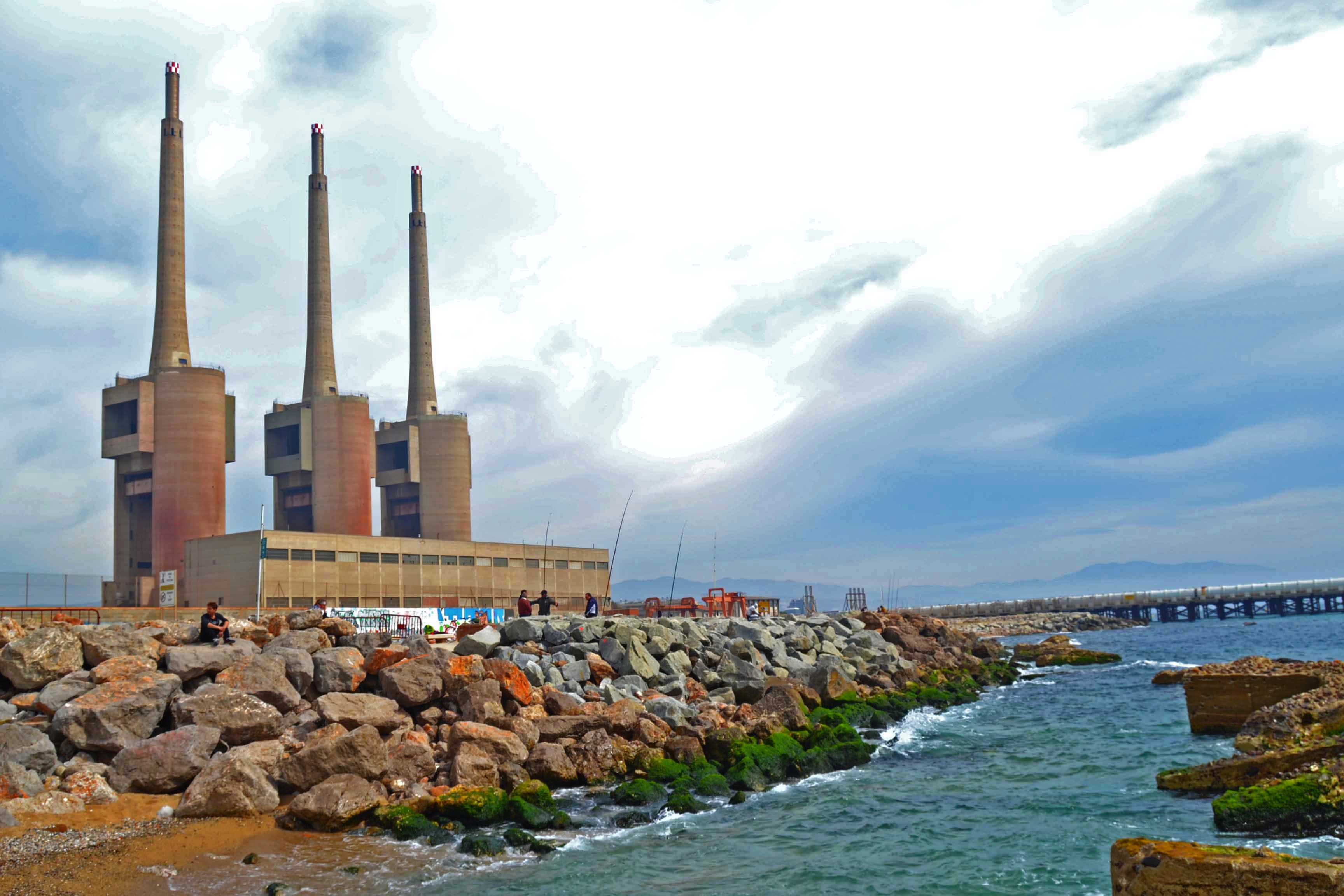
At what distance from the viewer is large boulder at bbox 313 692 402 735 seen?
17.2 m

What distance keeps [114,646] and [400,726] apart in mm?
6008

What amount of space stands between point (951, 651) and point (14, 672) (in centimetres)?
3704

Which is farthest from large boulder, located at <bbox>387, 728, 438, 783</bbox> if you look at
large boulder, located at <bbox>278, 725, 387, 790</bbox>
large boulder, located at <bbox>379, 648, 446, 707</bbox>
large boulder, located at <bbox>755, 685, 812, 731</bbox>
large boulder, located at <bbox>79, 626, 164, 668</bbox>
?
large boulder, located at <bbox>755, 685, 812, 731</bbox>

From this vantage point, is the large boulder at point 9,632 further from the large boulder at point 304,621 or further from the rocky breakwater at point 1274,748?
the rocky breakwater at point 1274,748

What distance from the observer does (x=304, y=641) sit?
21234mm

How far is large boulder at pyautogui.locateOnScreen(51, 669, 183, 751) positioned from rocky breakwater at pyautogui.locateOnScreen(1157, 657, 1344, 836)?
16.3 m

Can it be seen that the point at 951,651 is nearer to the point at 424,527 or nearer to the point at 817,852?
the point at 817,852

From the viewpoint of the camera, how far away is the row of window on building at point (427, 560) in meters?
61.0

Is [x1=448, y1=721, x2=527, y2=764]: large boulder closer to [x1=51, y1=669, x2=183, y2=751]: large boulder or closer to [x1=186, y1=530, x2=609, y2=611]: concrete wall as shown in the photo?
[x1=51, y1=669, x2=183, y2=751]: large boulder

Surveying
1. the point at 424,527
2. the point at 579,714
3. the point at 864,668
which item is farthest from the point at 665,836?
the point at 424,527

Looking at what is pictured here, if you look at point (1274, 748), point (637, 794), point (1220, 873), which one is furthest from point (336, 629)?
point (1220, 873)

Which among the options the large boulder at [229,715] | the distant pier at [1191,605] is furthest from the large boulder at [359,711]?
the distant pier at [1191,605]

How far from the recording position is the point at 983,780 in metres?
18.4

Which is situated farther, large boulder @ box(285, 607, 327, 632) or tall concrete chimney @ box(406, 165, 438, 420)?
tall concrete chimney @ box(406, 165, 438, 420)
